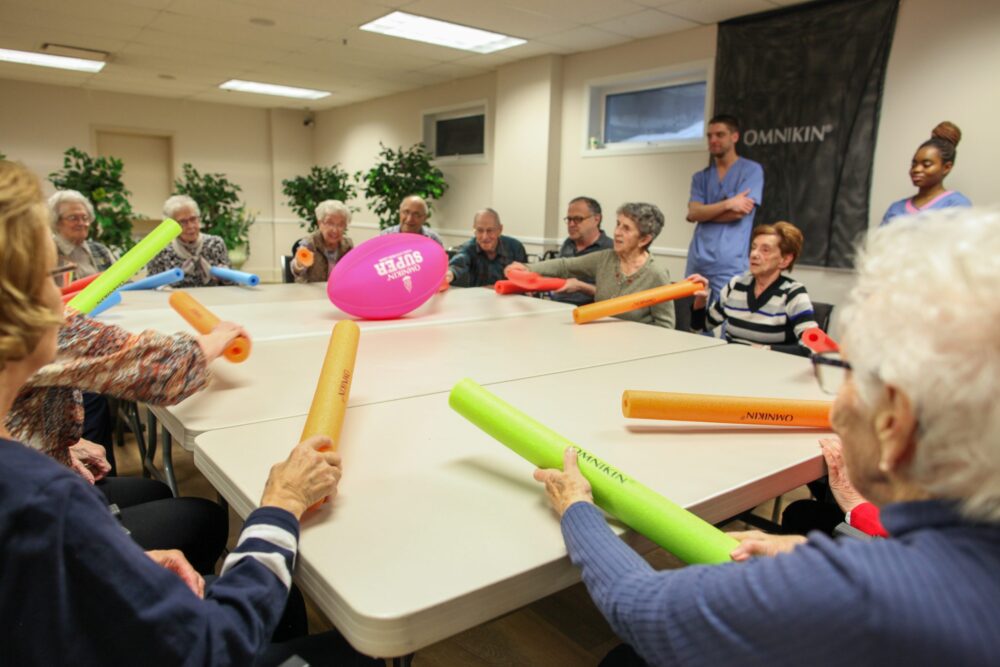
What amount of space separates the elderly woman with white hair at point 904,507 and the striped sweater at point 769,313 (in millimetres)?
1918

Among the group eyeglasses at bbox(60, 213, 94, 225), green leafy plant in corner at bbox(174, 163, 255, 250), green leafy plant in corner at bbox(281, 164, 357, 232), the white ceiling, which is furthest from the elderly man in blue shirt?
green leafy plant in corner at bbox(174, 163, 255, 250)

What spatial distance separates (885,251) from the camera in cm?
63

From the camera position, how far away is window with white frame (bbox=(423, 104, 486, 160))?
24.4ft

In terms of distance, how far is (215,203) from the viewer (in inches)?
346

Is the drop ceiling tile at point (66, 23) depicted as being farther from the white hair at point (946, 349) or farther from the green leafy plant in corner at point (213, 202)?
the white hair at point (946, 349)

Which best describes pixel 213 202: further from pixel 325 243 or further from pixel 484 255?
pixel 484 255

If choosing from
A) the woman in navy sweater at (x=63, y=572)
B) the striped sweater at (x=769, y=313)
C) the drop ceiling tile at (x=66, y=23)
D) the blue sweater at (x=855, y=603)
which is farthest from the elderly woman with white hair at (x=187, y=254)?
the blue sweater at (x=855, y=603)

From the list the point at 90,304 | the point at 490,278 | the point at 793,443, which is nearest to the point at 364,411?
the point at 793,443

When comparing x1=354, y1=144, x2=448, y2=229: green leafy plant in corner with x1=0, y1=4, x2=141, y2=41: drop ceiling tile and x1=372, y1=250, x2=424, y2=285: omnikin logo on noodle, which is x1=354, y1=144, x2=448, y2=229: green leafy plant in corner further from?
x1=372, y1=250, x2=424, y2=285: omnikin logo on noodle

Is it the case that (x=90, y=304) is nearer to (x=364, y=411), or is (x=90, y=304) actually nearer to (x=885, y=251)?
(x=364, y=411)

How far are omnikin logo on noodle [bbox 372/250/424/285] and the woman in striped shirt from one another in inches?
46.2

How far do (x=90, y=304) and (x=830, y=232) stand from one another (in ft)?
14.4

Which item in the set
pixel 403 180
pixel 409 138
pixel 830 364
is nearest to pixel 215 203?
pixel 409 138

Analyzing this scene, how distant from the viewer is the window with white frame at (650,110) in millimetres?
5348
